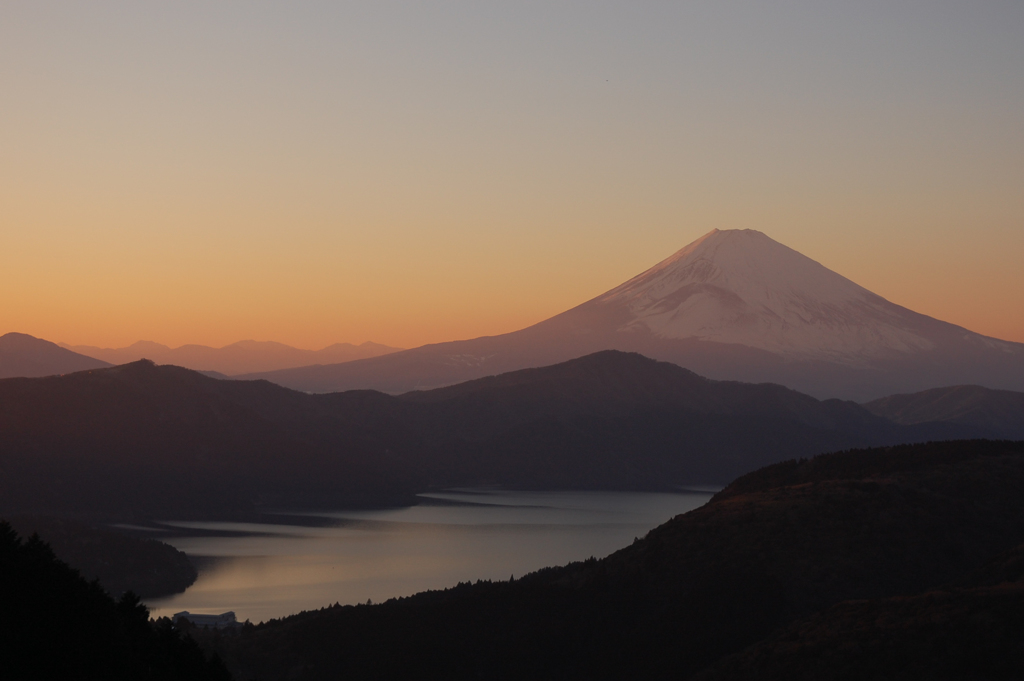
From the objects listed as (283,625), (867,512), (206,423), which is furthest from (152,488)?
(867,512)

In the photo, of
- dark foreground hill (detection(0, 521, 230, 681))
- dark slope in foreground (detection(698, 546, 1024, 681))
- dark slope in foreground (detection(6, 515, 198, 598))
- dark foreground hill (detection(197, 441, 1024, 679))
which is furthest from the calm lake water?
dark foreground hill (detection(0, 521, 230, 681))

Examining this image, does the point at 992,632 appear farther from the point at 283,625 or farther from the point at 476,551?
the point at 476,551

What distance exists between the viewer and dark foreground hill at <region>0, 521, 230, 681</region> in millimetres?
19391

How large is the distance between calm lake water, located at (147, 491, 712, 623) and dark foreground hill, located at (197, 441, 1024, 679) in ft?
52.7

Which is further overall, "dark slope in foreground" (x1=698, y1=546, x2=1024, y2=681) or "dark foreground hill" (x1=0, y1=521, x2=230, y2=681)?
"dark slope in foreground" (x1=698, y1=546, x2=1024, y2=681)

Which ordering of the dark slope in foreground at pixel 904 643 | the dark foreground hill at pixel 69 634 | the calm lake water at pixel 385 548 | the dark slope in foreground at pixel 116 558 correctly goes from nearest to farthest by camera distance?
the dark foreground hill at pixel 69 634 < the dark slope in foreground at pixel 904 643 < the calm lake water at pixel 385 548 < the dark slope in foreground at pixel 116 558

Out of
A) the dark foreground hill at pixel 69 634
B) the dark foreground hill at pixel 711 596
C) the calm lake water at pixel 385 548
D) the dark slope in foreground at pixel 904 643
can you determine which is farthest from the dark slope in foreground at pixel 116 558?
the dark foreground hill at pixel 69 634

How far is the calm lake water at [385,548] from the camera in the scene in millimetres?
68500

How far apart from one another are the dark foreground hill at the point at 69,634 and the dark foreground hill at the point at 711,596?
19.2 m

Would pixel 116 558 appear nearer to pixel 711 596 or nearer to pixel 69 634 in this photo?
pixel 711 596

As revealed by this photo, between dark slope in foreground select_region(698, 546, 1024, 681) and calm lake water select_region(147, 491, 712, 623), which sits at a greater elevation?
dark slope in foreground select_region(698, 546, 1024, 681)

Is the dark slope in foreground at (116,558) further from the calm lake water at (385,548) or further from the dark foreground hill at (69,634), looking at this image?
the dark foreground hill at (69,634)

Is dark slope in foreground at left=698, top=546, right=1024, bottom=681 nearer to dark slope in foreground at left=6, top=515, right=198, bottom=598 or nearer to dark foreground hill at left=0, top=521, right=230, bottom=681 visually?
dark foreground hill at left=0, top=521, right=230, bottom=681

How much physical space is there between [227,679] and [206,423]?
504 ft
